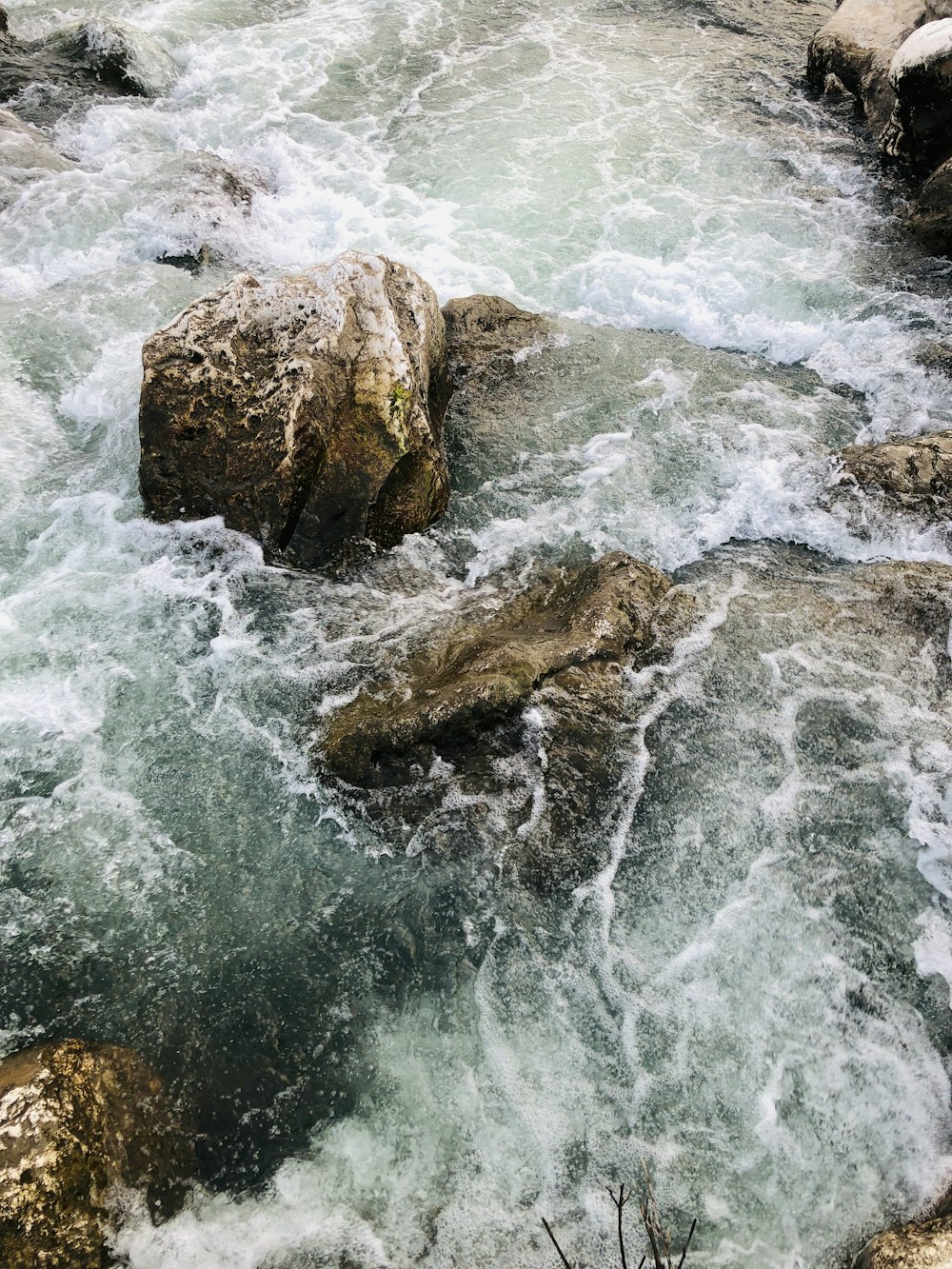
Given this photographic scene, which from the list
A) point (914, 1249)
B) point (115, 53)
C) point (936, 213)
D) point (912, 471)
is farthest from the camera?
point (115, 53)

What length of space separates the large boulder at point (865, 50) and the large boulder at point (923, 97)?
119cm

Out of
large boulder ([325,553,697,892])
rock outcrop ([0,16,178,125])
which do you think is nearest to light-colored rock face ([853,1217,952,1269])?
large boulder ([325,553,697,892])

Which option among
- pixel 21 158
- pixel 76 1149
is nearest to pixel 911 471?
pixel 76 1149

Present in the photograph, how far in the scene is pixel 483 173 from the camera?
32.5 ft

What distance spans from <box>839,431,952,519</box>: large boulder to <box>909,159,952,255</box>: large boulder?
3640 mm

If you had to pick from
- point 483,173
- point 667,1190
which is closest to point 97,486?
point 667,1190

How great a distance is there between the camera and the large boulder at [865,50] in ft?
35.1

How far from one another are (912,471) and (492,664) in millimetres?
3617

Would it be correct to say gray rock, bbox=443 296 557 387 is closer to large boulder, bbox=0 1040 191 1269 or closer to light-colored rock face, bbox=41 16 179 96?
large boulder, bbox=0 1040 191 1269

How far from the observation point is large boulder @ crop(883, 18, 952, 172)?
28.1ft

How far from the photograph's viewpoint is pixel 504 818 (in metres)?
4.12

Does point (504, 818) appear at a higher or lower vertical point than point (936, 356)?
lower

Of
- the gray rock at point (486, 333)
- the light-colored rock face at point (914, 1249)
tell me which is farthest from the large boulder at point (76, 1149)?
the gray rock at point (486, 333)

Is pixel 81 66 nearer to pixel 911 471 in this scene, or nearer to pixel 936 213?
pixel 936 213
